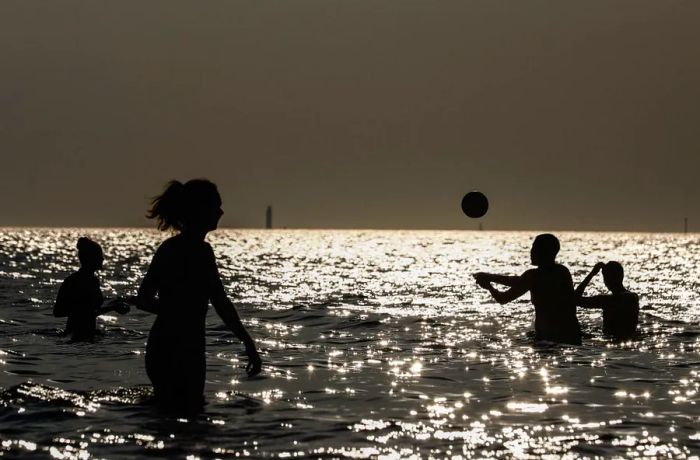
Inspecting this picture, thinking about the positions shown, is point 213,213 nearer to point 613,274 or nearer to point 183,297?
point 183,297

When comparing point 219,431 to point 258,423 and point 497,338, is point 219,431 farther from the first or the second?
point 497,338

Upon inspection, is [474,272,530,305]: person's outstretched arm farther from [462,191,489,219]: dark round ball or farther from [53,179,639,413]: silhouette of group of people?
[53,179,639,413]: silhouette of group of people

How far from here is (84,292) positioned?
14727mm

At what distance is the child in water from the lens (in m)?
14.4

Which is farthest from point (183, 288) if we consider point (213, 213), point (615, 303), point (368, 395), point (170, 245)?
point (615, 303)

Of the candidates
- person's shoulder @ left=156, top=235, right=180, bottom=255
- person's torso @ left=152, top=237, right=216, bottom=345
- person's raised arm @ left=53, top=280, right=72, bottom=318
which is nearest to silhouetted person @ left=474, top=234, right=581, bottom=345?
person's torso @ left=152, top=237, right=216, bottom=345

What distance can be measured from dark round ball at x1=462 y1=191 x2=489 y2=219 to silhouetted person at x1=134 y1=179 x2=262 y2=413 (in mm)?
7691

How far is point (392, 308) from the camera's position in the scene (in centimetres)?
3011

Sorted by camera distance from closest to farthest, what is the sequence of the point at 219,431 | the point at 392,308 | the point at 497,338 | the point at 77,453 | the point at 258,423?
the point at 77,453
the point at 219,431
the point at 258,423
the point at 497,338
the point at 392,308

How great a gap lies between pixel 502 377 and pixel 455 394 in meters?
1.56

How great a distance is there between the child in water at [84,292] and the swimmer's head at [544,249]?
562cm

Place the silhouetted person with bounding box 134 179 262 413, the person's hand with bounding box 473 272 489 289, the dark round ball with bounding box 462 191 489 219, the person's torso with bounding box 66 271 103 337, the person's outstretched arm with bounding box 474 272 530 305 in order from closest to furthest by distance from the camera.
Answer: the silhouetted person with bounding box 134 179 262 413
the person's hand with bounding box 473 272 489 289
the person's outstretched arm with bounding box 474 272 530 305
the person's torso with bounding box 66 271 103 337
the dark round ball with bounding box 462 191 489 219

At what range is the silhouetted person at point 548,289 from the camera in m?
14.1

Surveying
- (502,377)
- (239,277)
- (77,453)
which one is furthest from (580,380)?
(239,277)
